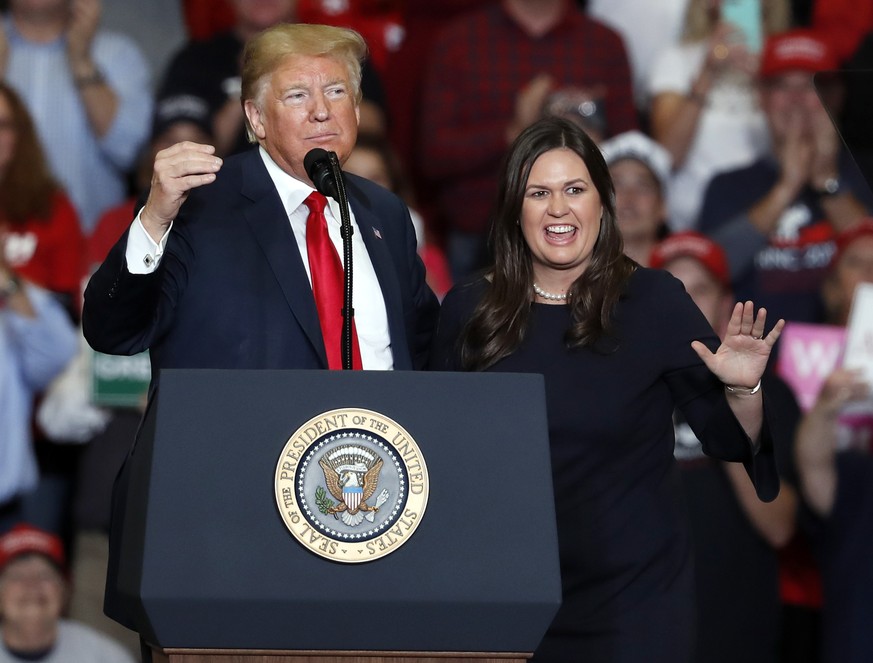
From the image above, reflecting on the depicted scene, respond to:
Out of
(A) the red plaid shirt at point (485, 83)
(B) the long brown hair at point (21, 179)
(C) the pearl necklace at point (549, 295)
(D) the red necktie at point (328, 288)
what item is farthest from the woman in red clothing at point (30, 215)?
(D) the red necktie at point (328, 288)

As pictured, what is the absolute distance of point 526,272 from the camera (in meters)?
2.93

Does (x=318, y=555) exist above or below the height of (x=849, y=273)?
below

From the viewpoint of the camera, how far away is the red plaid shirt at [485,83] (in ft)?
17.9

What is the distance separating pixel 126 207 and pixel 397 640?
11.0 feet

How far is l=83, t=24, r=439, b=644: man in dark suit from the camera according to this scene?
8.02 ft

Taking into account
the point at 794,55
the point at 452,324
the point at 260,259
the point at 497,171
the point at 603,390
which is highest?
the point at 794,55

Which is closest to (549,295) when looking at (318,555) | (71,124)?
(318,555)

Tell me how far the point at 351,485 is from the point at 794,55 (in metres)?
3.78

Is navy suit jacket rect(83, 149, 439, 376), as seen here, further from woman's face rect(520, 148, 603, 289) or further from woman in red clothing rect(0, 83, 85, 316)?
woman in red clothing rect(0, 83, 85, 316)

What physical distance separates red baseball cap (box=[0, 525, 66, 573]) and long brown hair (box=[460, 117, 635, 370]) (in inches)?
83.0

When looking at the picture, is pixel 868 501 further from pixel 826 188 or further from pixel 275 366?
pixel 275 366

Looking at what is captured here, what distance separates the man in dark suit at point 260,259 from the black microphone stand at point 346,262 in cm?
13

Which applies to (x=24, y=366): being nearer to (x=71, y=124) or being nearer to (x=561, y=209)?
(x=71, y=124)

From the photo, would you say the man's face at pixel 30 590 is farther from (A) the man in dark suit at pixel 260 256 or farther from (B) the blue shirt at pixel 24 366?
(A) the man in dark suit at pixel 260 256
